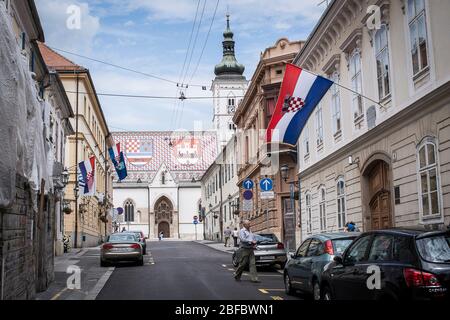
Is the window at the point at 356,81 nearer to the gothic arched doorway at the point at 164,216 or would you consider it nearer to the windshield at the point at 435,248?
the windshield at the point at 435,248

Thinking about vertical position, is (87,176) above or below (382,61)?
below

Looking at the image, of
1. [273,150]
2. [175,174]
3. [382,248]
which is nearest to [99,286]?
[382,248]

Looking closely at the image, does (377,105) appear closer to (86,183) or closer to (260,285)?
(260,285)

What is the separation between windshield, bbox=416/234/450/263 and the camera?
7637mm

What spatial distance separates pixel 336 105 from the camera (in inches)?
899

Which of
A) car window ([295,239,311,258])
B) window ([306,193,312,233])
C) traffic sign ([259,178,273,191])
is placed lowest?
car window ([295,239,311,258])

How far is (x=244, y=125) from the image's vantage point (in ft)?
157

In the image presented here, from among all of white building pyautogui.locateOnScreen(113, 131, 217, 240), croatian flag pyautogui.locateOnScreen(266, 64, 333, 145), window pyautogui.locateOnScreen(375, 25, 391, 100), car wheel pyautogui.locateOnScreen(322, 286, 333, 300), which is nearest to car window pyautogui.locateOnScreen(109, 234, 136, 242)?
croatian flag pyautogui.locateOnScreen(266, 64, 333, 145)

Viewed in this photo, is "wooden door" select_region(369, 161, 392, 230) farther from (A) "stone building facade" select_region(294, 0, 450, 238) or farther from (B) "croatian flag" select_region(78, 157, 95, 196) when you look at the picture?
(B) "croatian flag" select_region(78, 157, 95, 196)

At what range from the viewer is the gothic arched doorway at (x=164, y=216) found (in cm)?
9281

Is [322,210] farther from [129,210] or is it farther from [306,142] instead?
[129,210]

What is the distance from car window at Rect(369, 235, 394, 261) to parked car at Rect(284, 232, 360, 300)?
2.51 metres

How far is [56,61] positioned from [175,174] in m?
54.3

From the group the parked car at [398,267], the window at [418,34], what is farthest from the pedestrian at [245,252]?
the parked car at [398,267]
